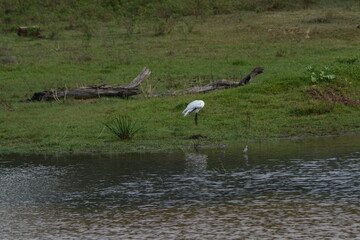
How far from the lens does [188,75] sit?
2294 cm

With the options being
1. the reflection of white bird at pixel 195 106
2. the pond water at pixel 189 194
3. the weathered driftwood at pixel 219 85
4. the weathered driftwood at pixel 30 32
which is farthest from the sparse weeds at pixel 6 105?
the weathered driftwood at pixel 30 32

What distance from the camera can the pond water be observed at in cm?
855

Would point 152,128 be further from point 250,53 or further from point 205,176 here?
point 250,53

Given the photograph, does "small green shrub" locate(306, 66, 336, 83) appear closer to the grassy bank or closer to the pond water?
the grassy bank

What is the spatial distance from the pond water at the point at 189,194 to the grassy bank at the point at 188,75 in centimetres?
143

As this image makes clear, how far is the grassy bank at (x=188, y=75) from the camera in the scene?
15.4m

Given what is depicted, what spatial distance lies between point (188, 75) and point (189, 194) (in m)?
13.0

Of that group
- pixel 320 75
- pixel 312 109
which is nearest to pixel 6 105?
pixel 312 109

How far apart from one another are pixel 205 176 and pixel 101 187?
1.64 meters

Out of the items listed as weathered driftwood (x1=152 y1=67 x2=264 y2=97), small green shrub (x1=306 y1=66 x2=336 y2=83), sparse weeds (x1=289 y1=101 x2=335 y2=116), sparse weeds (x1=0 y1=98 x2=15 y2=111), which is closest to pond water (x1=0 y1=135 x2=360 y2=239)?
sparse weeds (x1=289 y1=101 x2=335 y2=116)

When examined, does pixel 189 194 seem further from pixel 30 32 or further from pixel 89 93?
pixel 30 32

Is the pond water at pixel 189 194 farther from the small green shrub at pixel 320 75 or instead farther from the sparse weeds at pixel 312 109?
the small green shrub at pixel 320 75

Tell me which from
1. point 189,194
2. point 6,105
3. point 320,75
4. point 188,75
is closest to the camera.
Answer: point 189,194

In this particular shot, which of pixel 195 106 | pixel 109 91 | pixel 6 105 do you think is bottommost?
pixel 6 105
